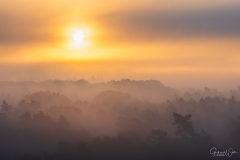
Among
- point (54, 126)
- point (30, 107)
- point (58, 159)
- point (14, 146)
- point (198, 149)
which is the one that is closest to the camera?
point (58, 159)

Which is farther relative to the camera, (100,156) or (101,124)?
(101,124)

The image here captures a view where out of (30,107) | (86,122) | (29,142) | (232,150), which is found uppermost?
(30,107)

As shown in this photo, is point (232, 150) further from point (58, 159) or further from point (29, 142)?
point (29, 142)

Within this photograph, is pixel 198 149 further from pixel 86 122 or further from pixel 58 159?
pixel 86 122

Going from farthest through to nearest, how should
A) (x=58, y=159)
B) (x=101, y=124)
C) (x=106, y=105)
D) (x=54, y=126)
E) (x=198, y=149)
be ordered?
(x=106, y=105) < (x=101, y=124) < (x=54, y=126) < (x=198, y=149) < (x=58, y=159)

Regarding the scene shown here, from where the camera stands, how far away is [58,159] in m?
72.7

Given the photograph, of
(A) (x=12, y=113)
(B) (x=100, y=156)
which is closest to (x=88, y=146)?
(B) (x=100, y=156)

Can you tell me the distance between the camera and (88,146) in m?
79.6

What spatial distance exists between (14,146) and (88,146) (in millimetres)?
15501

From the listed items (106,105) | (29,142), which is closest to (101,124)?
(29,142)

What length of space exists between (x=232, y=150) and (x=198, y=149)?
19.5 ft

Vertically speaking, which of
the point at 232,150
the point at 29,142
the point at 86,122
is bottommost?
the point at 232,150

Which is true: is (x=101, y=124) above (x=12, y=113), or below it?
below

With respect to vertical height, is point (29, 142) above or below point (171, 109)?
below
